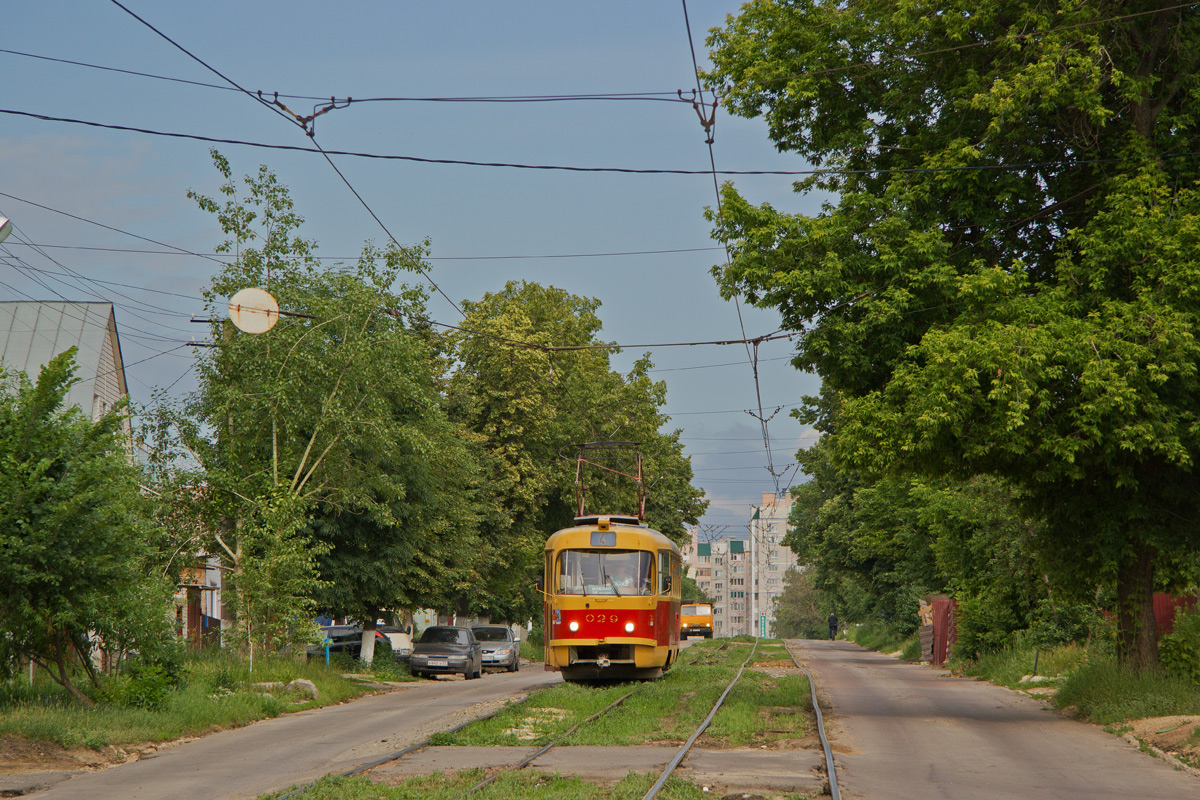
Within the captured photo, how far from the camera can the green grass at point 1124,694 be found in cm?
1526

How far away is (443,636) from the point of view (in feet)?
118

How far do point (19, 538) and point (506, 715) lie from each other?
6587 mm

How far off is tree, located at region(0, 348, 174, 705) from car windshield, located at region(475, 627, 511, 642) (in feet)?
84.3

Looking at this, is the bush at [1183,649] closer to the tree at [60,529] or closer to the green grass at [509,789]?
the green grass at [509,789]

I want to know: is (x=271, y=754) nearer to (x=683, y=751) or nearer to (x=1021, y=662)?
(x=683, y=751)

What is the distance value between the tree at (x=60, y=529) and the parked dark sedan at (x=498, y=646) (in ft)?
82.1

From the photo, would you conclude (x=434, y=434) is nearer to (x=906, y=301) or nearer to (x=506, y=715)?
(x=506, y=715)

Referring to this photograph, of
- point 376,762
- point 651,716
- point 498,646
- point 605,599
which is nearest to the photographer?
point 376,762

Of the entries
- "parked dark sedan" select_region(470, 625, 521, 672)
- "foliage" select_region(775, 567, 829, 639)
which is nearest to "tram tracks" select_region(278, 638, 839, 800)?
"parked dark sedan" select_region(470, 625, 521, 672)

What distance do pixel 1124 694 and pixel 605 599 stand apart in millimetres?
9523

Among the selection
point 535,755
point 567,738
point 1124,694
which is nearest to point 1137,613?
point 1124,694

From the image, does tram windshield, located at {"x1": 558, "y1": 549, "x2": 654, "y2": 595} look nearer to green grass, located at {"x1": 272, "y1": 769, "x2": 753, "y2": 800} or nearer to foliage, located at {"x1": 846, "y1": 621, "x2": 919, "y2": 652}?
green grass, located at {"x1": 272, "y1": 769, "x2": 753, "y2": 800}

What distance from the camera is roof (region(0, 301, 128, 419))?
109 ft

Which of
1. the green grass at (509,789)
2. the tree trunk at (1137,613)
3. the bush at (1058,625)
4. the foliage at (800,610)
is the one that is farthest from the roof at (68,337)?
the foliage at (800,610)
